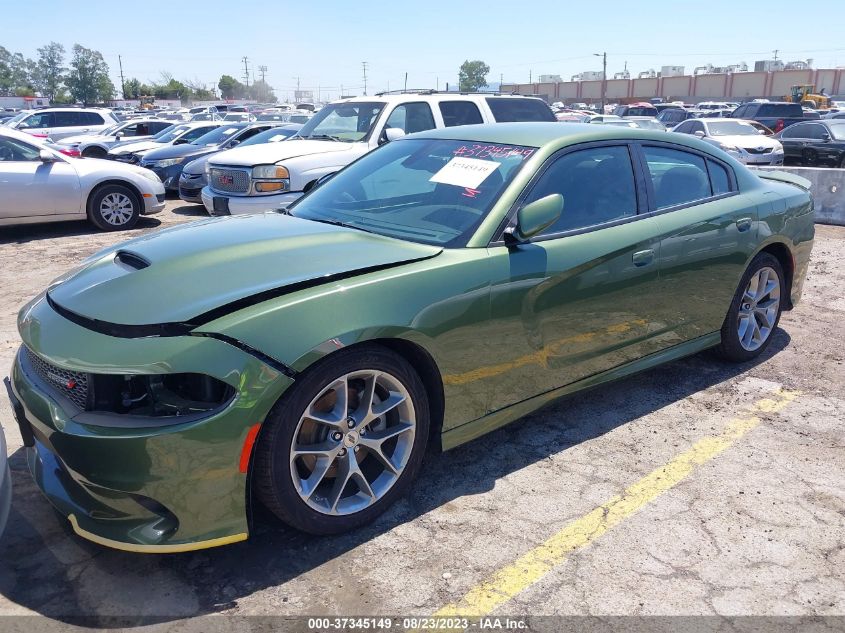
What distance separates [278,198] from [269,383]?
6070 millimetres

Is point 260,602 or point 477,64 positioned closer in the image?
point 260,602

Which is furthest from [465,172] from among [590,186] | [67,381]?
[67,381]

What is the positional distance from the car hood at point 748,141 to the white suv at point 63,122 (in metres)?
18.1

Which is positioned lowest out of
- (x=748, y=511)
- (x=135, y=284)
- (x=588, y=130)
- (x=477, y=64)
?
(x=748, y=511)

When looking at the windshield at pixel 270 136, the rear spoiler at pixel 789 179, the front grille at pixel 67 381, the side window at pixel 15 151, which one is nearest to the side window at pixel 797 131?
the windshield at pixel 270 136

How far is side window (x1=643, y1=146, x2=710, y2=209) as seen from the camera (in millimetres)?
4141

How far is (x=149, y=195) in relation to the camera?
10.2m

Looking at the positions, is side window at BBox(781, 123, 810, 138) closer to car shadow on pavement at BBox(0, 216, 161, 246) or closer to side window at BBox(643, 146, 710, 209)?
car shadow on pavement at BBox(0, 216, 161, 246)

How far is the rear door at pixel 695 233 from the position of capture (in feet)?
13.3

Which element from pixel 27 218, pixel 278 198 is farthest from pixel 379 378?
pixel 27 218

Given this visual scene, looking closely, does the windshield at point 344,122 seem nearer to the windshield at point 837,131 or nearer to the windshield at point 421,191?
the windshield at point 421,191

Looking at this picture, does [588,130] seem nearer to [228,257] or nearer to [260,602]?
[228,257]

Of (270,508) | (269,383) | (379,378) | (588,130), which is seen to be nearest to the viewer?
(269,383)

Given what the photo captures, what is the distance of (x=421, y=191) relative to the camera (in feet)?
12.3
